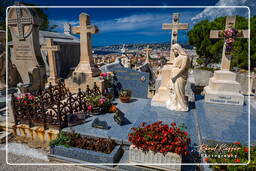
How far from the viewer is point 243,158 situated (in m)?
3.40

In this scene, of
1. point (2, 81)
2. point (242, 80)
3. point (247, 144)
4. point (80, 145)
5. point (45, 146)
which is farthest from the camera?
point (242, 80)

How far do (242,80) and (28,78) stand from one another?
16009mm

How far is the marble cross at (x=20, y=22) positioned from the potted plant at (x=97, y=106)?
5702mm

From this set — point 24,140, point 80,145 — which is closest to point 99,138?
point 80,145

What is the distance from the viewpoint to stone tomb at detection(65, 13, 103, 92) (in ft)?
25.7

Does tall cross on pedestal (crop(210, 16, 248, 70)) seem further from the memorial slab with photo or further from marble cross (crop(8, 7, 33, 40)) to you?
marble cross (crop(8, 7, 33, 40))

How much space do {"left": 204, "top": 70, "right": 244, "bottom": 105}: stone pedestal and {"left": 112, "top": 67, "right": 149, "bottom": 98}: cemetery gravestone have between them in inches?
117

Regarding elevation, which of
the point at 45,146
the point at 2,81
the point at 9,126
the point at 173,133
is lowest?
the point at 45,146

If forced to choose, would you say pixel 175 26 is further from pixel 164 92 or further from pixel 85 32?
pixel 85 32

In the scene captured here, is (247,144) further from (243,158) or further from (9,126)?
(9,126)

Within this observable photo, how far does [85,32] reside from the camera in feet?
26.0

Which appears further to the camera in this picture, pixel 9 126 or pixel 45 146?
pixel 9 126

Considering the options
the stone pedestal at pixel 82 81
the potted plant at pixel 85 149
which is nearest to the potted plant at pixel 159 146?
the potted plant at pixel 85 149

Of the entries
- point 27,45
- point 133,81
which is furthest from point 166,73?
point 27,45
